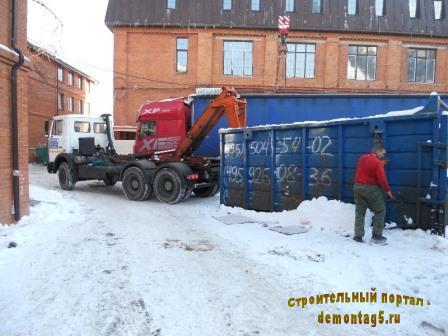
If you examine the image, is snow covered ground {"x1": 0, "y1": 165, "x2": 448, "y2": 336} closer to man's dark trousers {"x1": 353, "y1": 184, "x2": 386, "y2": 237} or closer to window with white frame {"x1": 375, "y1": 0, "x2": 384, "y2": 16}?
man's dark trousers {"x1": 353, "y1": 184, "x2": 386, "y2": 237}

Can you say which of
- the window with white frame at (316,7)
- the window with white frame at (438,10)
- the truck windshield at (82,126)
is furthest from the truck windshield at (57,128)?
the window with white frame at (438,10)

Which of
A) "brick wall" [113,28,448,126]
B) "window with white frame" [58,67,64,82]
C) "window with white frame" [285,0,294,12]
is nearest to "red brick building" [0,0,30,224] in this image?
"brick wall" [113,28,448,126]

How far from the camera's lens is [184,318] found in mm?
3699

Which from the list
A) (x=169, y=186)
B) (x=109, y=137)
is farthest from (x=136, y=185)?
(x=109, y=137)

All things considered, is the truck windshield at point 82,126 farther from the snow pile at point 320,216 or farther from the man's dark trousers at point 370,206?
the man's dark trousers at point 370,206

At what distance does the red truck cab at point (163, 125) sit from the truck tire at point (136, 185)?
1.09 meters

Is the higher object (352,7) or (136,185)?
(352,7)

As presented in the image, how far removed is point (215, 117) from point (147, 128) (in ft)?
8.58

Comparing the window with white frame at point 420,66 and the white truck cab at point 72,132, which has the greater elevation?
the window with white frame at point 420,66

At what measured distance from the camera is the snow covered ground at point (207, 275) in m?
3.62

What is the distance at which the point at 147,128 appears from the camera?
1251 cm

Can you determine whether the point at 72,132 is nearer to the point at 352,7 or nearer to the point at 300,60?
the point at 300,60

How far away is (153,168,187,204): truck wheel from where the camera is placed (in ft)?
35.2

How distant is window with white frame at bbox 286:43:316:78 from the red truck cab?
14.5m
